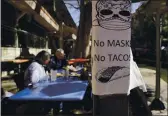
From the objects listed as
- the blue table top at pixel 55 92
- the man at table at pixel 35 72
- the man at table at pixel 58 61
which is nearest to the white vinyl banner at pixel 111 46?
the blue table top at pixel 55 92

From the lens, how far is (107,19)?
3184 mm

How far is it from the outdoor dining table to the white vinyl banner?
1.86 m

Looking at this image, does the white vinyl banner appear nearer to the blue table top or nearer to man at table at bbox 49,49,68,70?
the blue table top

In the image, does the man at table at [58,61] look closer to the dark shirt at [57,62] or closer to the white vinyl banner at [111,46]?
the dark shirt at [57,62]

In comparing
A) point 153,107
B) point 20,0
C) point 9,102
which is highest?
point 20,0

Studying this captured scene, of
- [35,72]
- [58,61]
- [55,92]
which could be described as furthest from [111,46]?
[58,61]

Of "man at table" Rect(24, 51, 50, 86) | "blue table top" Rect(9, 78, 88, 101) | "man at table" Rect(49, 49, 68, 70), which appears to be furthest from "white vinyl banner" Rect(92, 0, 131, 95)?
"man at table" Rect(49, 49, 68, 70)

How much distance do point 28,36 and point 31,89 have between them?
11.8 metres

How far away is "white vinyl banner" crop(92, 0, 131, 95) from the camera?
3.16m

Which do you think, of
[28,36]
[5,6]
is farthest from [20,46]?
[5,6]

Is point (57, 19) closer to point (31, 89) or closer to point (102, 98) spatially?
point (31, 89)

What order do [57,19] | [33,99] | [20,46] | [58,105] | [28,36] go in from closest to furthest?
[33,99] → [58,105] → [20,46] → [28,36] → [57,19]

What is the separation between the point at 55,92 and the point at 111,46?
7.83 ft

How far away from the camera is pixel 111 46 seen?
317 cm
